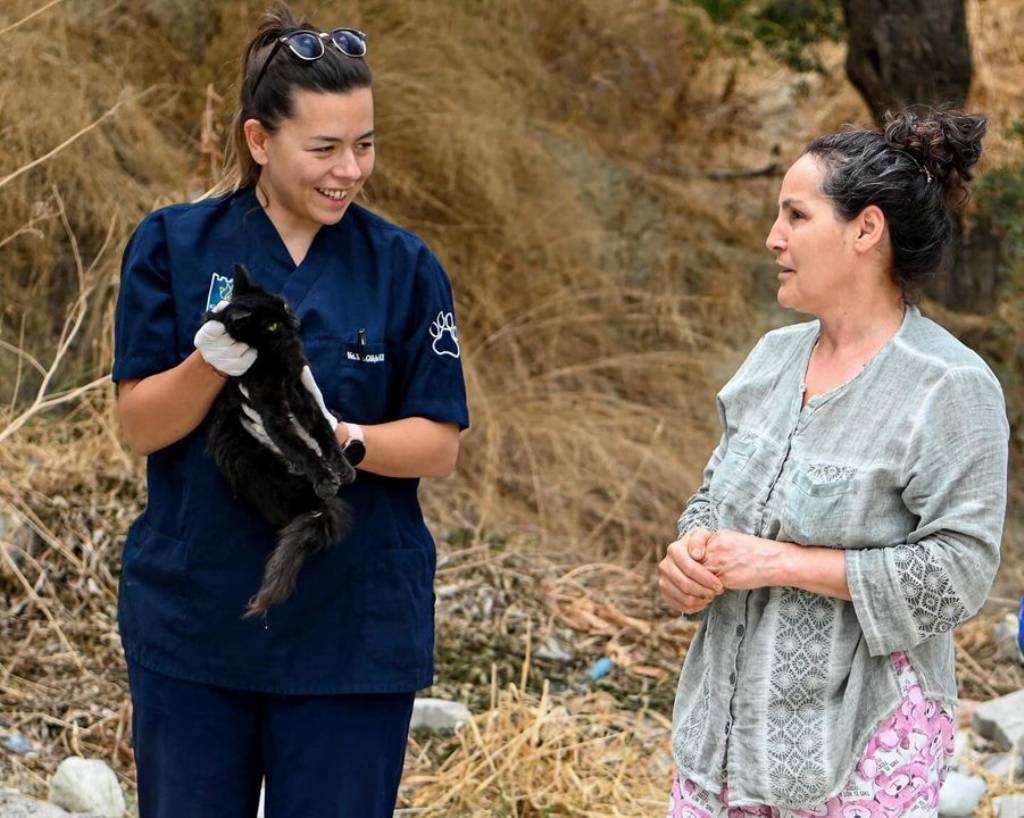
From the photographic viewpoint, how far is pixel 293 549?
218cm

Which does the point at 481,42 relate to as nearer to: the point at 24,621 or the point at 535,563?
the point at 535,563

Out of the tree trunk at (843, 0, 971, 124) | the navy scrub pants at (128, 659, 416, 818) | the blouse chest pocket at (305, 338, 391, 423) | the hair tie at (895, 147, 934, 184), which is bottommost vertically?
the navy scrub pants at (128, 659, 416, 818)

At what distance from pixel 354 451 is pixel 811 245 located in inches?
27.3

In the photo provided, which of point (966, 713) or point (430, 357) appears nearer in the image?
point (430, 357)

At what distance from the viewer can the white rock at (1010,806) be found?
3643mm

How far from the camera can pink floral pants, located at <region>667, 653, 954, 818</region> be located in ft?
6.89

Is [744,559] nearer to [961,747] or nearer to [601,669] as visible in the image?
[961,747]

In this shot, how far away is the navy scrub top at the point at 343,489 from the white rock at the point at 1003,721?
2339mm

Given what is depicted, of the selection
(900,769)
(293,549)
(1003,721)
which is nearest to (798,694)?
(900,769)

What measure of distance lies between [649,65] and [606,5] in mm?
483

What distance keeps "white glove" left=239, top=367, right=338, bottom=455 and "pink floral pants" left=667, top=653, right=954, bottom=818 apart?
0.83 metres

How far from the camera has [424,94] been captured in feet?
19.6

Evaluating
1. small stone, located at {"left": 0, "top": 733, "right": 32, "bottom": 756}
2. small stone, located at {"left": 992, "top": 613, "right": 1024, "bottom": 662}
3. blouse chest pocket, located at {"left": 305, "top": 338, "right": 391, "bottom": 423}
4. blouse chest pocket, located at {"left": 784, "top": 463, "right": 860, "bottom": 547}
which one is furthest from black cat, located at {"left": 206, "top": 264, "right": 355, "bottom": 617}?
small stone, located at {"left": 992, "top": 613, "right": 1024, "bottom": 662}

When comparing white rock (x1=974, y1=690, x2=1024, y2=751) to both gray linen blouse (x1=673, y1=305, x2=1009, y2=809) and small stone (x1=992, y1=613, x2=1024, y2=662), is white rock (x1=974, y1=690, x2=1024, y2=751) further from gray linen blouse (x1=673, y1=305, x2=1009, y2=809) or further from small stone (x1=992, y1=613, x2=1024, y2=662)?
gray linen blouse (x1=673, y1=305, x2=1009, y2=809)
